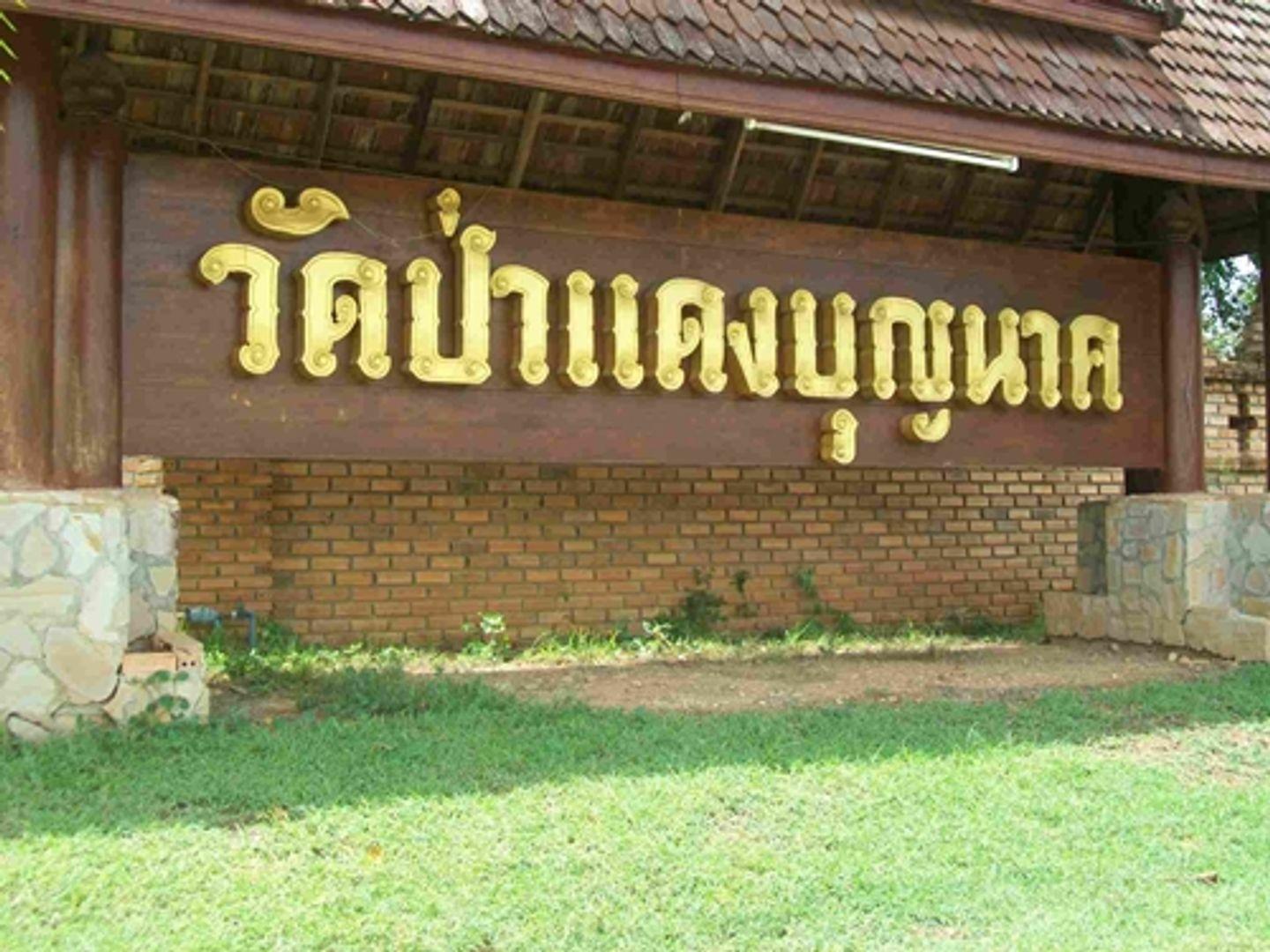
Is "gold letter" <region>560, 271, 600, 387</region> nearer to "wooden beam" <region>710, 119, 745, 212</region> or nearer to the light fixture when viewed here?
the light fixture

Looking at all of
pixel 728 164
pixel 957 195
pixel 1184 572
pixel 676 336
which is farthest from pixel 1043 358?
pixel 676 336

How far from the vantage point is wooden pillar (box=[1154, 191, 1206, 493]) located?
8.79 m

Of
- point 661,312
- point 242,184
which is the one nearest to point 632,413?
point 661,312

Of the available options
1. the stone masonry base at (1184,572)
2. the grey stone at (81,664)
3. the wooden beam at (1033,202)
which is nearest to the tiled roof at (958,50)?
the wooden beam at (1033,202)

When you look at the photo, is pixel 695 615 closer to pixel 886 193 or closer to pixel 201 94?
pixel 886 193

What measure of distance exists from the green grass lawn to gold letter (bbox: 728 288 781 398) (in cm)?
215

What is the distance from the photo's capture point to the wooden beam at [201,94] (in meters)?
Answer: 6.45

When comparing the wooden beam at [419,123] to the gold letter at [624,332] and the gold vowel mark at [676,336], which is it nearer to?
the gold vowel mark at [676,336]

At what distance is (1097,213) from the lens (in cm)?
944

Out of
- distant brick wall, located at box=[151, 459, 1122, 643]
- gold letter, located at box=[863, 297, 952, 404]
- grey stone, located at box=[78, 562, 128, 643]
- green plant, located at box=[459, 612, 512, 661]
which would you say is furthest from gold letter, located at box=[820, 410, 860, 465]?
grey stone, located at box=[78, 562, 128, 643]

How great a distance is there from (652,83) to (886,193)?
291 cm

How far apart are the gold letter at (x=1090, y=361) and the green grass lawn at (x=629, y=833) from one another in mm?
3005

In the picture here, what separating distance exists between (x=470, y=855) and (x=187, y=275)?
3448mm

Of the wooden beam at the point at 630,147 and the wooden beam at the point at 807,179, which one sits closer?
the wooden beam at the point at 630,147
